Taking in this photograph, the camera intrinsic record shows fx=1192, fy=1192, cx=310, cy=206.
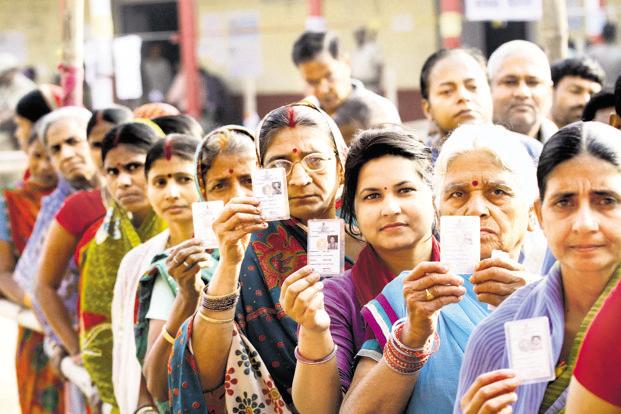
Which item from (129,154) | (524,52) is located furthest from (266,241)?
(524,52)

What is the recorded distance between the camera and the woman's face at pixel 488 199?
114 inches

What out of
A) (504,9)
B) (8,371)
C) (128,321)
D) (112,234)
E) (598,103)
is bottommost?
(8,371)

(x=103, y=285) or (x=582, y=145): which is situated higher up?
(x=582, y=145)

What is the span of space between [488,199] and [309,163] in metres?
0.64

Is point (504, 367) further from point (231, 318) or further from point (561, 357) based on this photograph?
point (231, 318)

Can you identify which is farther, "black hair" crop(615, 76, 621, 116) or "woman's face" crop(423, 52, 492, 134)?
"woman's face" crop(423, 52, 492, 134)

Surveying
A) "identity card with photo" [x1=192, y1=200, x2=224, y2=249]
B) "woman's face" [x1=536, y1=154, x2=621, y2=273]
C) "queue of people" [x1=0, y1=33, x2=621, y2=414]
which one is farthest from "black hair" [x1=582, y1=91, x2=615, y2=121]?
"woman's face" [x1=536, y1=154, x2=621, y2=273]

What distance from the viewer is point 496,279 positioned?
2643mm

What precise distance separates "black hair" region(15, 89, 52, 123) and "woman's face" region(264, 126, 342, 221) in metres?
4.64

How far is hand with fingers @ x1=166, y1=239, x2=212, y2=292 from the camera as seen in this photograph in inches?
143

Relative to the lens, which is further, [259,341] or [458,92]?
[458,92]

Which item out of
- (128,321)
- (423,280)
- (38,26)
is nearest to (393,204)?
(423,280)

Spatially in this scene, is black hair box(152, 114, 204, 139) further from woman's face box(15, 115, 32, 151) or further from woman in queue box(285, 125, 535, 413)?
woman's face box(15, 115, 32, 151)

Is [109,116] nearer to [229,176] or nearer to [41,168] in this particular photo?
[41,168]
